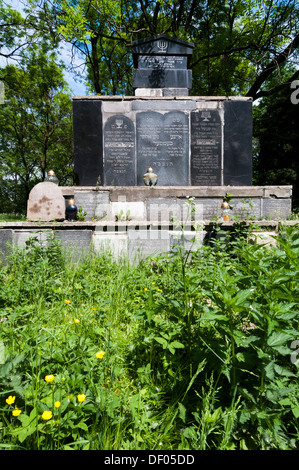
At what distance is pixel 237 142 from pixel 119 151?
3.47 m

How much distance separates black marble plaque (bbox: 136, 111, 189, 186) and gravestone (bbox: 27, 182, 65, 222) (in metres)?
2.68

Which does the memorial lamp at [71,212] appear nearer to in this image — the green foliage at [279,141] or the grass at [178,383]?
the grass at [178,383]

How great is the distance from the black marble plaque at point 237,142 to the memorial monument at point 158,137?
3 cm

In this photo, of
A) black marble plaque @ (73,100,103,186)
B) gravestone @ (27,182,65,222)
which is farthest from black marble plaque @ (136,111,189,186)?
gravestone @ (27,182,65,222)

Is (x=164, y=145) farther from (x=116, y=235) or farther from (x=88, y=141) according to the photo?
(x=116, y=235)

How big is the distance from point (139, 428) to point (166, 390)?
310mm

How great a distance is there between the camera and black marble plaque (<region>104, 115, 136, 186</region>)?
7.11m

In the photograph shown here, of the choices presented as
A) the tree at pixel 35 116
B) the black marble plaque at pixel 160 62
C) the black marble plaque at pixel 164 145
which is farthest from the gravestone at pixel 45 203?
the tree at pixel 35 116

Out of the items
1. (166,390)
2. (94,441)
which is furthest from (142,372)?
(94,441)

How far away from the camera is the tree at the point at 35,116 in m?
16.9

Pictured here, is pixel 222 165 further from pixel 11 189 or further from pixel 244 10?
pixel 11 189

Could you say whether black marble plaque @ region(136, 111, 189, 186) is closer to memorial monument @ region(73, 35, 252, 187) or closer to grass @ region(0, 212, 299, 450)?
memorial monument @ region(73, 35, 252, 187)

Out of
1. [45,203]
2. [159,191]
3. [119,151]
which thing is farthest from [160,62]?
[45,203]

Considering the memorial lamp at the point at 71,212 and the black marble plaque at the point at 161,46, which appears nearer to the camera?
the memorial lamp at the point at 71,212
